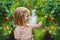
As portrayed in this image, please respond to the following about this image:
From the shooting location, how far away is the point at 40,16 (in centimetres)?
174

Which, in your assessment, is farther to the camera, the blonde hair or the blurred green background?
the blurred green background

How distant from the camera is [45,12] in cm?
175

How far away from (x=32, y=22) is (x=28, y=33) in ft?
0.36

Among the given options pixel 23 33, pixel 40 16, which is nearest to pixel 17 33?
pixel 23 33

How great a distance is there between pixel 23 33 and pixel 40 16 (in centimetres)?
21

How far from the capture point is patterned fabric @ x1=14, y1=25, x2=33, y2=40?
1652 millimetres

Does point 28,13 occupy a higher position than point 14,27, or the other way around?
point 28,13

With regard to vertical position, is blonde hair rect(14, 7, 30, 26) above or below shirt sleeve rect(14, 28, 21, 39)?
above

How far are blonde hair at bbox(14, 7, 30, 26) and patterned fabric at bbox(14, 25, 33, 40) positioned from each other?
0.04 meters

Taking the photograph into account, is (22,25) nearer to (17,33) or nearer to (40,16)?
(17,33)

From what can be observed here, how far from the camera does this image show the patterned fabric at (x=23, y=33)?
1.65 metres

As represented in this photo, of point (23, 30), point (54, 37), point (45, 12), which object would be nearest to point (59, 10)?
point (45, 12)

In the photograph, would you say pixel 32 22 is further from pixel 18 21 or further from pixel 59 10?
pixel 59 10

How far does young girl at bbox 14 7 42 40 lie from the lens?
164 cm
